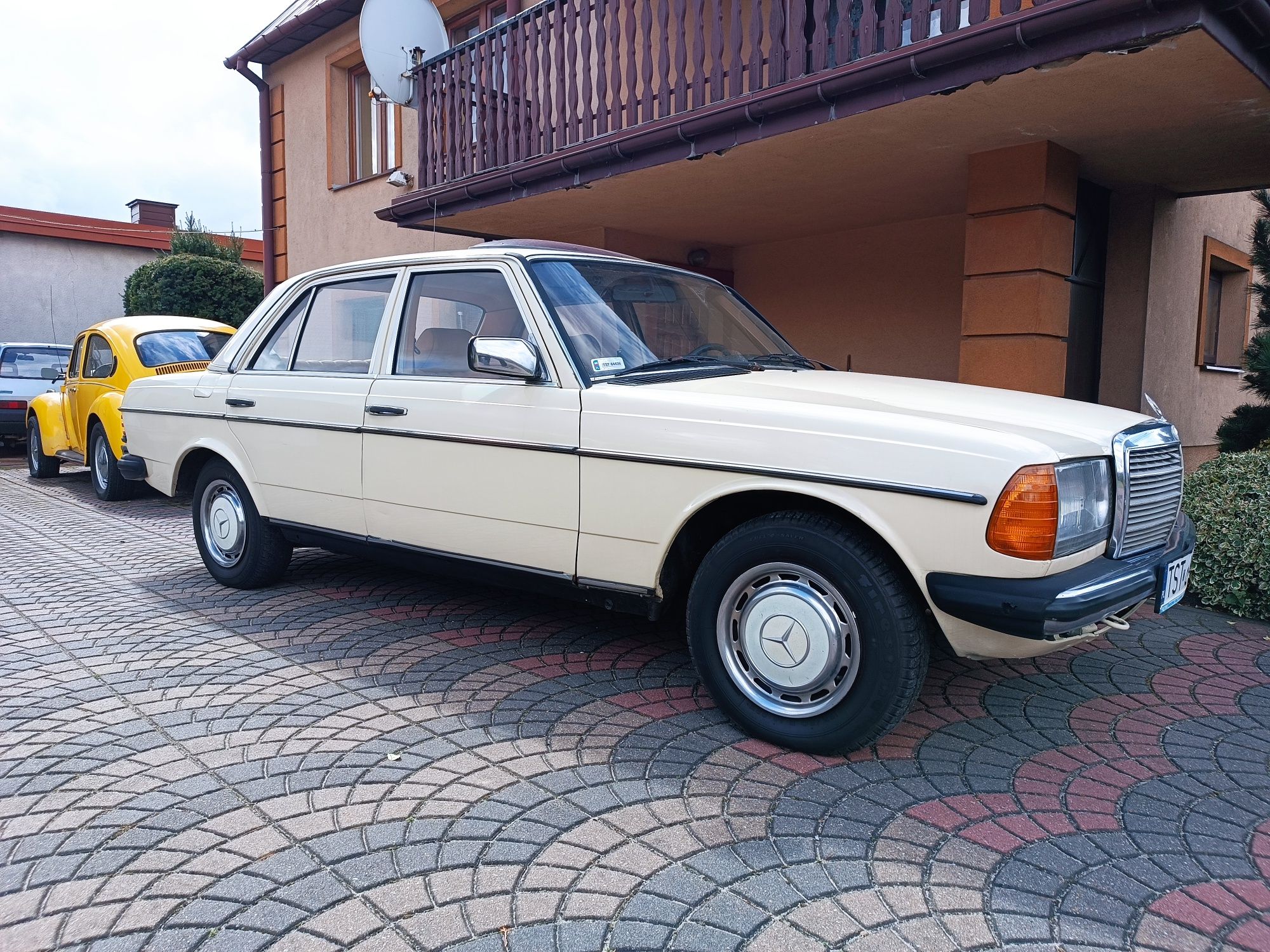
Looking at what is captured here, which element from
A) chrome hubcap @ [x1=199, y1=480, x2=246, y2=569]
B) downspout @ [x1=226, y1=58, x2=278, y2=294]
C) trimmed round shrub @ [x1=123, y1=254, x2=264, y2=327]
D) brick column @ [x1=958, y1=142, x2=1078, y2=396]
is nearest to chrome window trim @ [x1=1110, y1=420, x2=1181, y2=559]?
brick column @ [x1=958, y1=142, x2=1078, y2=396]

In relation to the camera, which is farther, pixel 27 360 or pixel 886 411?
pixel 27 360

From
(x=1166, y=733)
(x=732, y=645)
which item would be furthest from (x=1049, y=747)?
(x=732, y=645)

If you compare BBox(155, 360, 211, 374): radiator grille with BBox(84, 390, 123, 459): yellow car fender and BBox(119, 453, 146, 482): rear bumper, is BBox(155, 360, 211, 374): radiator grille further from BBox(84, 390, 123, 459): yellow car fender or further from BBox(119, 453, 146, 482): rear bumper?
BBox(119, 453, 146, 482): rear bumper

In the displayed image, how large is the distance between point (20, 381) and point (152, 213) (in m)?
14.0

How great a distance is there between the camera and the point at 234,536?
5285 mm

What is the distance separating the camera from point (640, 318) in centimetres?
402

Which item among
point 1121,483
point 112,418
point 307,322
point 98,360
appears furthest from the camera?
point 98,360

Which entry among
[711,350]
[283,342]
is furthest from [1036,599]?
[283,342]

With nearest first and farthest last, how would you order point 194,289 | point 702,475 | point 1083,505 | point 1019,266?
1. point 1083,505
2. point 702,475
3. point 1019,266
4. point 194,289

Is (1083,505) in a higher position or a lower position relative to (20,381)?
lower

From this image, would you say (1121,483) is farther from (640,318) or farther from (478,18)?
(478,18)

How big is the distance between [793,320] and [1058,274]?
3.71m

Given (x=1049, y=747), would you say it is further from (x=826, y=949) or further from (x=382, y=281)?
(x=382, y=281)

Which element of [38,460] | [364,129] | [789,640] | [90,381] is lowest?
[38,460]
